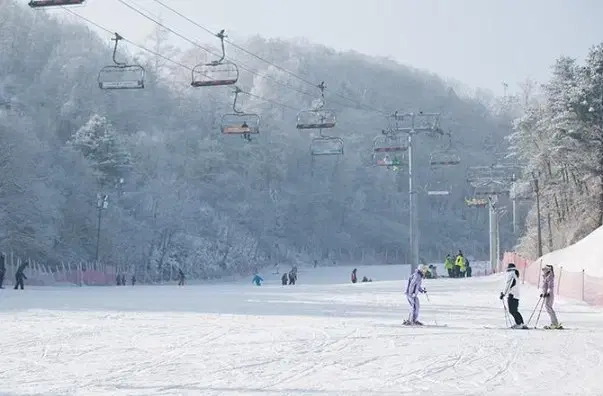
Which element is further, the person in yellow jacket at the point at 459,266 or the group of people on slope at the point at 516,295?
the person in yellow jacket at the point at 459,266

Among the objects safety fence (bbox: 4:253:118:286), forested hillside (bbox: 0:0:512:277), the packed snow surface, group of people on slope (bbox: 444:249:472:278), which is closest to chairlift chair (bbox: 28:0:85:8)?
the packed snow surface

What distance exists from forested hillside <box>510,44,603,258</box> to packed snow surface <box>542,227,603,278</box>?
12782 mm

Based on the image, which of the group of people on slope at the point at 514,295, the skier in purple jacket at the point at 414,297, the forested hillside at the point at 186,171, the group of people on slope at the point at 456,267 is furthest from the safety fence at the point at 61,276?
the group of people on slope at the point at 514,295

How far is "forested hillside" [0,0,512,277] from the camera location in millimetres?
68062

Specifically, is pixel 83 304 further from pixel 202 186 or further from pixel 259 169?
pixel 259 169

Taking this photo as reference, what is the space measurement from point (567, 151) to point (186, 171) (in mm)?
48328

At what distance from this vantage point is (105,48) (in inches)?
4186

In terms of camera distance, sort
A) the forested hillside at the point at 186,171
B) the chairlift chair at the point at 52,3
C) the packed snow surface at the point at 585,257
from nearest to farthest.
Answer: the chairlift chair at the point at 52,3 → the packed snow surface at the point at 585,257 → the forested hillside at the point at 186,171

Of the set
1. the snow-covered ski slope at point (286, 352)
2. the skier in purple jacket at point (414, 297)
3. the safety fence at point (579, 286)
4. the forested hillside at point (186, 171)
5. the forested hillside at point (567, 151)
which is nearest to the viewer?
the snow-covered ski slope at point (286, 352)

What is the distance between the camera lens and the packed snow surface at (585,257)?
3441 centimetres

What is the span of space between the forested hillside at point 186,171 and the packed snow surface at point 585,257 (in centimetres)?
1537

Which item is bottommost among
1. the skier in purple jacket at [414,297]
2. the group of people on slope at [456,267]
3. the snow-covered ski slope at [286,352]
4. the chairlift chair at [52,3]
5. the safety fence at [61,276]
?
the snow-covered ski slope at [286,352]

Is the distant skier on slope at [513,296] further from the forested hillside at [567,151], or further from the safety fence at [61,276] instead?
the forested hillside at [567,151]

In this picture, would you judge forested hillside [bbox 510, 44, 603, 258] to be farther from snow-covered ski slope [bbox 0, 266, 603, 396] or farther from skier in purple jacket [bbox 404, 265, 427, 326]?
skier in purple jacket [bbox 404, 265, 427, 326]
